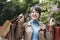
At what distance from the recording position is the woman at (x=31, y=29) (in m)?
2.92

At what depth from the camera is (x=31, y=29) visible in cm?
293

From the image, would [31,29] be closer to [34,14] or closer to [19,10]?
[34,14]

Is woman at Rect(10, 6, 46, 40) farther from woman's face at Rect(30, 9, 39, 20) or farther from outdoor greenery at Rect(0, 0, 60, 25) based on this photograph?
outdoor greenery at Rect(0, 0, 60, 25)

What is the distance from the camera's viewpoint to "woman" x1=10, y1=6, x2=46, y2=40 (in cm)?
292

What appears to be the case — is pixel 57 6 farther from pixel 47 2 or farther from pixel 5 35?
pixel 5 35

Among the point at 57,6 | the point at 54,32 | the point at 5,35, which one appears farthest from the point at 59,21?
the point at 5,35

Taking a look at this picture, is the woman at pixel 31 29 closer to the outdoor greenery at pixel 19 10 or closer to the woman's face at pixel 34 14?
the woman's face at pixel 34 14

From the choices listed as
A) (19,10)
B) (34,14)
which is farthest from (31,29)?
(19,10)

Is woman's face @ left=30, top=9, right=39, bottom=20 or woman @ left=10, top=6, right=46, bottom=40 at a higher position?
woman's face @ left=30, top=9, right=39, bottom=20

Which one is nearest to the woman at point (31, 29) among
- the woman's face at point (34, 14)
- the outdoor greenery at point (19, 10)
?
the woman's face at point (34, 14)

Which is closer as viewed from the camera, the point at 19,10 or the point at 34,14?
the point at 34,14

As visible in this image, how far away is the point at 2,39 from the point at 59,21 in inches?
77.4

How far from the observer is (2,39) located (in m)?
3.06

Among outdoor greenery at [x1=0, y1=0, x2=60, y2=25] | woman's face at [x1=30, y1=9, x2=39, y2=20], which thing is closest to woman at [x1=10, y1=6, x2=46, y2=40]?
woman's face at [x1=30, y1=9, x2=39, y2=20]
